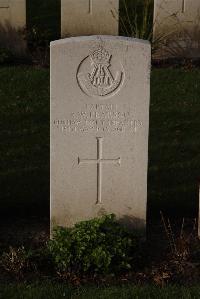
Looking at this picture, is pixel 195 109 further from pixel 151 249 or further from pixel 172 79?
pixel 151 249

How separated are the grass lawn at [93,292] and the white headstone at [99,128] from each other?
0.96 metres

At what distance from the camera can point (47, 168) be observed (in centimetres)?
912

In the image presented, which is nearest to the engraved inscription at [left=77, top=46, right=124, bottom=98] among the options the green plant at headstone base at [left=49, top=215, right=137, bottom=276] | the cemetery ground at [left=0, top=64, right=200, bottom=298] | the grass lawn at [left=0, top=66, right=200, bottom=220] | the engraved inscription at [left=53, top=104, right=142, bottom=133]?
the engraved inscription at [left=53, top=104, right=142, bottom=133]

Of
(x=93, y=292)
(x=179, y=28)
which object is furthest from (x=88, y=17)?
(x=93, y=292)

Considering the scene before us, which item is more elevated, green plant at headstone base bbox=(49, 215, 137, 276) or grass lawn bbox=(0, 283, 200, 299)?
green plant at headstone base bbox=(49, 215, 137, 276)

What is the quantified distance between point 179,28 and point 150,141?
12.8 feet

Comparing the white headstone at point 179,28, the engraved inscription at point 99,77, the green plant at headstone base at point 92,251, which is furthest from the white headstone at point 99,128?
the white headstone at point 179,28

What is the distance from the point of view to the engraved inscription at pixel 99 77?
6.59 meters

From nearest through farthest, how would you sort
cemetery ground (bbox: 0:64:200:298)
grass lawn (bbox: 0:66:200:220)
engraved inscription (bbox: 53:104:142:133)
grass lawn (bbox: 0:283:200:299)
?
grass lawn (bbox: 0:283:200:299) → cemetery ground (bbox: 0:64:200:298) → engraved inscription (bbox: 53:104:142:133) → grass lawn (bbox: 0:66:200:220)

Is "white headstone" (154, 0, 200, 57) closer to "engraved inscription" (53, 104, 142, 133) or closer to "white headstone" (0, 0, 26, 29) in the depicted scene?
"white headstone" (0, 0, 26, 29)

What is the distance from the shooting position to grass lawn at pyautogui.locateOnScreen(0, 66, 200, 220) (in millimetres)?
8188

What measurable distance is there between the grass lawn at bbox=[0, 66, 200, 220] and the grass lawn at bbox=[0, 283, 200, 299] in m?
1.69

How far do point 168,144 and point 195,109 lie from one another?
138 centimetres

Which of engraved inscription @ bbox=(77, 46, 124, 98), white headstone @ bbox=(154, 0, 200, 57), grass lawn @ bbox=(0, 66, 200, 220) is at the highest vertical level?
white headstone @ bbox=(154, 0, 200, 57)
